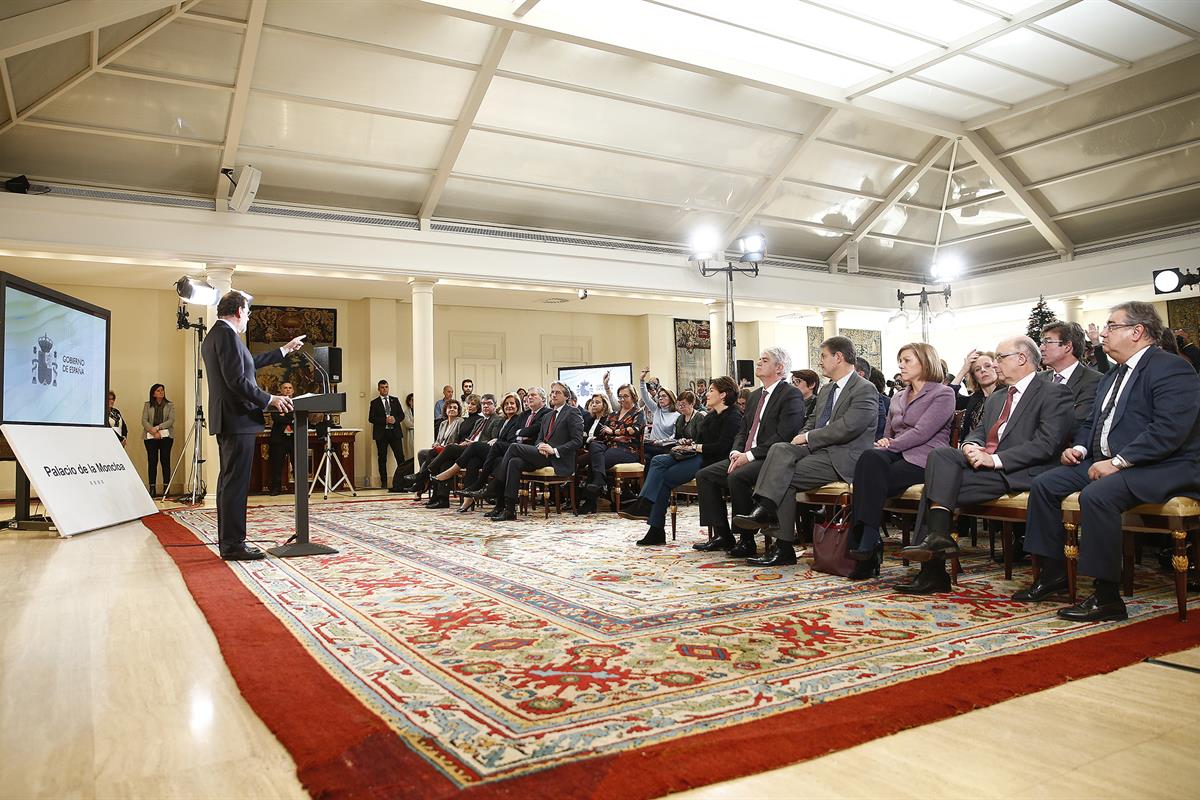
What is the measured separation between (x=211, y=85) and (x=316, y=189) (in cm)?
182

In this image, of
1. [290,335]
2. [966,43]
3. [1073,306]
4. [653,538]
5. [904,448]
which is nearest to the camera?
[904,448]

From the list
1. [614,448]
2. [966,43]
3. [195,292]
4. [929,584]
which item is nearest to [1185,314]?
[966,43]

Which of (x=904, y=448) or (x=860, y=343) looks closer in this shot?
(x=904, y=448)

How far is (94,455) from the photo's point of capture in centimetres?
656

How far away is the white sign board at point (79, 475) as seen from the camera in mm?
5629

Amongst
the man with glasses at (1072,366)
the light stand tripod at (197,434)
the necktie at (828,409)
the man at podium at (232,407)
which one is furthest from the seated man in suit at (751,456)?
the light stand tripod at (197,434)

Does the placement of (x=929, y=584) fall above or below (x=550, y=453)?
below

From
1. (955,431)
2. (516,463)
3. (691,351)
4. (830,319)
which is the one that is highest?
(830,319)

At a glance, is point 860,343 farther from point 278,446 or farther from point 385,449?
point 278,446

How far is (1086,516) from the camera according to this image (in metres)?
3.10

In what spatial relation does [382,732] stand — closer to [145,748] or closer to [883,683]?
[145,748]

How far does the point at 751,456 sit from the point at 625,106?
5.22 meters

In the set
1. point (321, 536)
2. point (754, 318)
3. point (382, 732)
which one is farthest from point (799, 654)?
point (754, 318)

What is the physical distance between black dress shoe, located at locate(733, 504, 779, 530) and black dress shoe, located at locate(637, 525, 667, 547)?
891 mm
